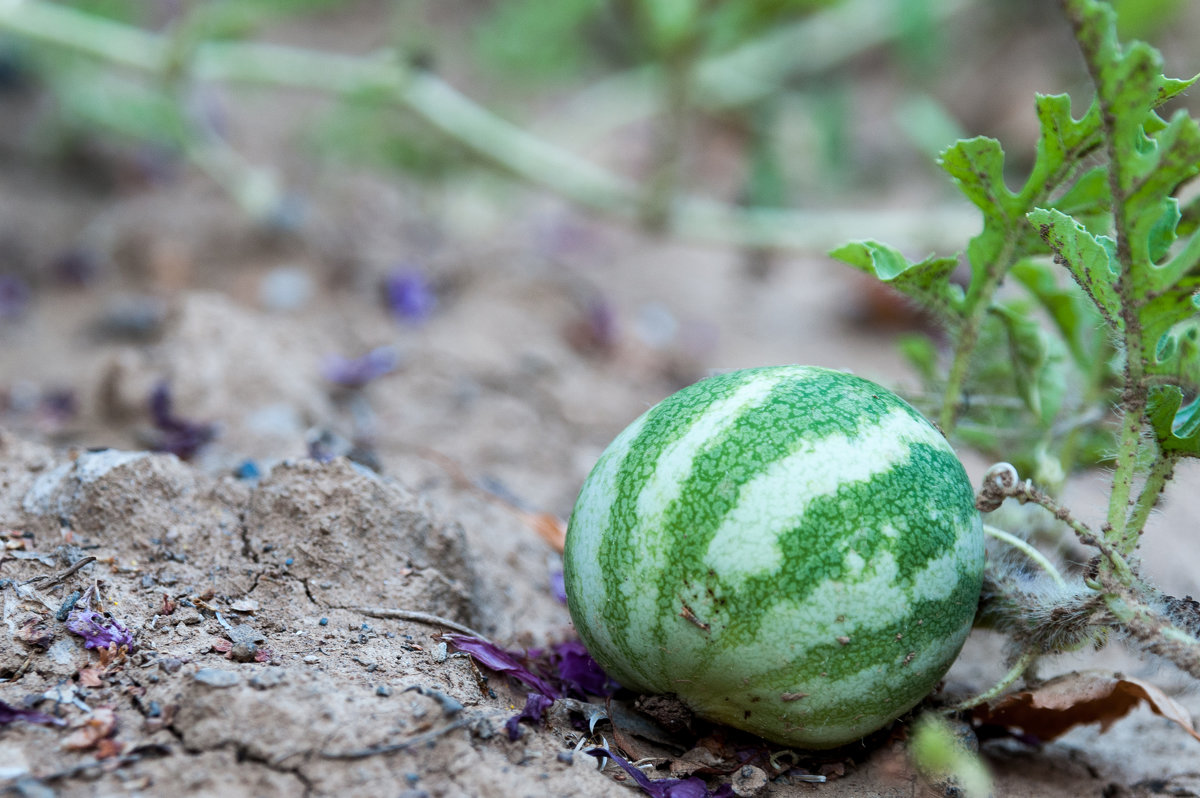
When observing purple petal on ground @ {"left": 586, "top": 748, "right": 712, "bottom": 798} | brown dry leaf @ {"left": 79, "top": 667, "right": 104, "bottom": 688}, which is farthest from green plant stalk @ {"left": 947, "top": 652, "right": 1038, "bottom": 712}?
brown dry leaf @ {"left": 79, "top": 667, "right": 104, "bottom": 688}

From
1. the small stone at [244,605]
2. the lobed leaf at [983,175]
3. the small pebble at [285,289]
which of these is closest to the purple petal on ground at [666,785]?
the small stone at [244,605]

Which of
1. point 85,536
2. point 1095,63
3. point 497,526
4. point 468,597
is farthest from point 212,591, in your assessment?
point 1095,63

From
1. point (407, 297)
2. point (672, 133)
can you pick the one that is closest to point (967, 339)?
point (407, 297)

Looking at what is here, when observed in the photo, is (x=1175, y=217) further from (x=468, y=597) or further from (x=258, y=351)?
(x=258, y=351)

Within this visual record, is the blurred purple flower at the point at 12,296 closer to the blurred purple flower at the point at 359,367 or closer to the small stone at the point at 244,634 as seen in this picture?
the blurred purple flower at the point at 359,367

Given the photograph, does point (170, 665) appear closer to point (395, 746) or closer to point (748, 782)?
point (395, 746)

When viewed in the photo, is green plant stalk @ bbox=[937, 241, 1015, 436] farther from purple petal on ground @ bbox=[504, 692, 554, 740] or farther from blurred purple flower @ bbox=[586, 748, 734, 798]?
purple petal on ground @ bbox=[504, 692, 554, 740]
